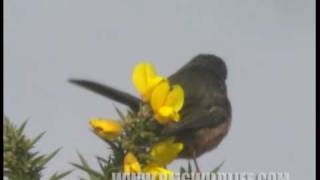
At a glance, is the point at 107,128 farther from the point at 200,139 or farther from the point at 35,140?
the point at 200,139

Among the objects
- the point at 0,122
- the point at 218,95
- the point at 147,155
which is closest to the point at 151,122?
the point at 147,155

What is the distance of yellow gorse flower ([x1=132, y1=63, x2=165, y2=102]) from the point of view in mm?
934

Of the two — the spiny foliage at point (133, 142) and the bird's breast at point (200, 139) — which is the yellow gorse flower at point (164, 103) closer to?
the spiny foliage at point (133, 142)

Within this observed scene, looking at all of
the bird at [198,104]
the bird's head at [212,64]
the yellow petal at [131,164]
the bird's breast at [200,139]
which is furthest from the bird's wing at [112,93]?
the bird's head at [212,64]

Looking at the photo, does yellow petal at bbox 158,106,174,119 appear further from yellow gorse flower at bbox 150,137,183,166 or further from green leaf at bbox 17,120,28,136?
green leaf at bbox 17,120,28,136

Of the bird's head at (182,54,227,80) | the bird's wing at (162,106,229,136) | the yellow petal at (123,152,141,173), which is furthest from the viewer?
the bird's head at (182,54,227,80)

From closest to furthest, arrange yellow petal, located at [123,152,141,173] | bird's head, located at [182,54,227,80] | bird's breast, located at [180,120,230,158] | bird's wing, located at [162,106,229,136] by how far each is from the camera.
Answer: yellow petal, located at [123,152,141,173]
bird's wing, located at [162,106,229,136]
bird's breast, located at [180,120,230,158]
bird's head, located at [182,54,227,80]

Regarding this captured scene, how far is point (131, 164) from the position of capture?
89cm

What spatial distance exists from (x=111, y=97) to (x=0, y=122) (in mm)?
217

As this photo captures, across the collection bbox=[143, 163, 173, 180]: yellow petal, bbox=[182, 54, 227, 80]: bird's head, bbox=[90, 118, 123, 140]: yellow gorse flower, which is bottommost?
bbox=[143, 163, 173, 180]: yellow petal

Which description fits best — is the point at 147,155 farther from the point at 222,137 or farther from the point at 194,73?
the point at 194,73

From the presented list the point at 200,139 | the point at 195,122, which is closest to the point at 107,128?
the point at 195,122


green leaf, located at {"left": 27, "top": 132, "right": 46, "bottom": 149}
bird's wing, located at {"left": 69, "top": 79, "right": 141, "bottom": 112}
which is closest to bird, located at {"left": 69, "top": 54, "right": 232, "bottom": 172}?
bird's wing, located at {"left": 69, "top": 79, "right": 141, "bottom": 112}

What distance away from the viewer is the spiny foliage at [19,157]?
0.91 meters
